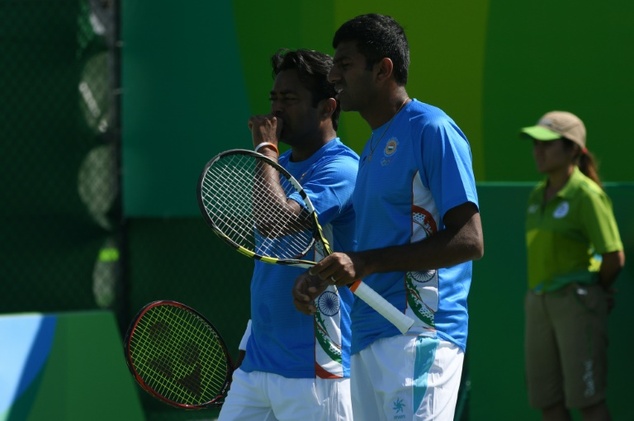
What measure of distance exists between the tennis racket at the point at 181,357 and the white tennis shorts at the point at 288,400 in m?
0.22

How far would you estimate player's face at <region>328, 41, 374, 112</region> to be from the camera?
3.50 metres

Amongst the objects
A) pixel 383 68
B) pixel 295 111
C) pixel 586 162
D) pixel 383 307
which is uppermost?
pixel 383 68

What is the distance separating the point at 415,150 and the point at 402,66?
0.36 metres

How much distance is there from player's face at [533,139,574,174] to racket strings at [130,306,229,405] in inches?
97.1

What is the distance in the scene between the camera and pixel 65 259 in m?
7.80

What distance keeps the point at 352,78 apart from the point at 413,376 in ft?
2.98

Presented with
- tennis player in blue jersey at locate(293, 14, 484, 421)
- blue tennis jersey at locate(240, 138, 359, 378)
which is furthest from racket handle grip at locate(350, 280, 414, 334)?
blue tennis jersey at locate(240, 138, 359, 378)

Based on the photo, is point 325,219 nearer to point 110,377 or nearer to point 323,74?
point 323,74

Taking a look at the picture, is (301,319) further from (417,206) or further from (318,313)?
(417,206)

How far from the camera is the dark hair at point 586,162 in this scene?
19.7 ft

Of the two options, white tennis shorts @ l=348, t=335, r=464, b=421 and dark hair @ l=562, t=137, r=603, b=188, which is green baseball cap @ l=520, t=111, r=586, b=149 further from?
white tennis shorts @ l=348, t=335, r=464, b=421

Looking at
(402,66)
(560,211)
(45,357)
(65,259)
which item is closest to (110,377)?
(45,357)

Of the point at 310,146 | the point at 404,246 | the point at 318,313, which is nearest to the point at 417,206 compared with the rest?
the point at 404,246

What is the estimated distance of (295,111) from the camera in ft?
13.2
